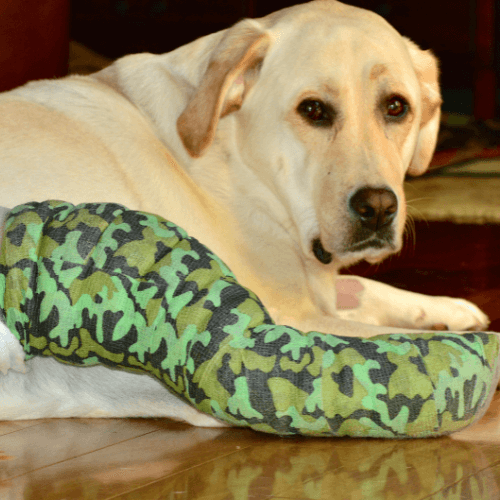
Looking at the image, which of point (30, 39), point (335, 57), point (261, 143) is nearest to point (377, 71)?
point (335, 57)

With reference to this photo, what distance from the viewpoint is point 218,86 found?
5.12 ft

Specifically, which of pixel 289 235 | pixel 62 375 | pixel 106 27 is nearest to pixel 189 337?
pixel 62 375

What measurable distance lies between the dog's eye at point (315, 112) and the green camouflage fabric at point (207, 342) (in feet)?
2.01

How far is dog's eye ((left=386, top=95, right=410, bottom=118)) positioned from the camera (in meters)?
1.68

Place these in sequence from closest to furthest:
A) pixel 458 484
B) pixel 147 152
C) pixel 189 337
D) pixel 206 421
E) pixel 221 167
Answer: pixel 458 484 < pixel 189 337 < pixel 206 421 < pixel 147 152 < pixel 221 167

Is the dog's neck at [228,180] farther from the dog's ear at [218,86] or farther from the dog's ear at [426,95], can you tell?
the dog's ear at [426,95]

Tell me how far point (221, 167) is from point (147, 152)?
206 millimetres

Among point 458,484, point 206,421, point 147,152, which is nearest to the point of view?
point 458,484

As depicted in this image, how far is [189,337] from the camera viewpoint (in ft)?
3.31

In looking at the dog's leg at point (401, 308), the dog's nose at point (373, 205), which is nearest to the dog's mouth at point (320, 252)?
the dog's nose at point (373, 205)

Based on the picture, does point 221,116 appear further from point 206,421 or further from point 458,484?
point 458,484

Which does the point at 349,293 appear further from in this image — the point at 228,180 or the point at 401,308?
the point at 228,180

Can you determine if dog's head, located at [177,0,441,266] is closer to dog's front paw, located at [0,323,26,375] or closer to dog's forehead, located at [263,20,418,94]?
dog's forehead, located at [263,20,418,94]

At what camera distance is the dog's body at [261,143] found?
1506 mm
